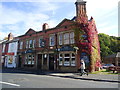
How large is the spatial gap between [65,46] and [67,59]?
6.90 ft

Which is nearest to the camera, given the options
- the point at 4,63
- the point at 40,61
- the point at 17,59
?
the point at 40,61

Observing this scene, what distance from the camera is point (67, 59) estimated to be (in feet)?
62.0

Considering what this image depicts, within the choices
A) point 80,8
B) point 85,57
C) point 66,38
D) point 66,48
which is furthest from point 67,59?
point 80,8

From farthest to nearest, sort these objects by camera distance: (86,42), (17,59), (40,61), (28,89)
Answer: (17,59) < (40,61) < (86,42) < (28,89)

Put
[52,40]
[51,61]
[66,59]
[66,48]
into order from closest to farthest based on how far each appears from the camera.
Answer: [66,48], [66,59], [51,61], [52,40]

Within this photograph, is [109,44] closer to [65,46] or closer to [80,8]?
[80,8]

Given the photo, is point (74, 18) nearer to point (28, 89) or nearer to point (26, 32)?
point (26, 32)

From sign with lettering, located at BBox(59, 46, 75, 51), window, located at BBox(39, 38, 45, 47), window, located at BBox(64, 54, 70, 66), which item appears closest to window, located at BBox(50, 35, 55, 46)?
window, located at BBox(39, 38, 45, 47)

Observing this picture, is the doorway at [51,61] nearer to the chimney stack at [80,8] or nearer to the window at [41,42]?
the window at [41,42]

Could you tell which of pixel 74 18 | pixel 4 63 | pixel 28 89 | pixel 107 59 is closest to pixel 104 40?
pixel 107 59

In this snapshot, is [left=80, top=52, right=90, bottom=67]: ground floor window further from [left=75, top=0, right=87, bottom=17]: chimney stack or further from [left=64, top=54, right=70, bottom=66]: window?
[left=75, top=0, right=87, bottom=17]: chimney stack

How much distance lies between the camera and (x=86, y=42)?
1716 centimetres

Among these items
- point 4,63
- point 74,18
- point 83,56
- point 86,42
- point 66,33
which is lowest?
point 4,63

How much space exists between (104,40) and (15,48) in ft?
124
